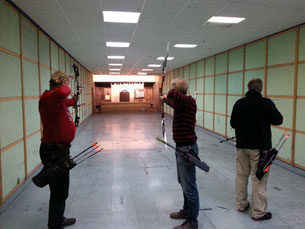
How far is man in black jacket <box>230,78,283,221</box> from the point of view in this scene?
249 centimetres

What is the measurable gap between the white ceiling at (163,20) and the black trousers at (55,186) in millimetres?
2278

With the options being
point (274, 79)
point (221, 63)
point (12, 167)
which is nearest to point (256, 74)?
point (274, 79)

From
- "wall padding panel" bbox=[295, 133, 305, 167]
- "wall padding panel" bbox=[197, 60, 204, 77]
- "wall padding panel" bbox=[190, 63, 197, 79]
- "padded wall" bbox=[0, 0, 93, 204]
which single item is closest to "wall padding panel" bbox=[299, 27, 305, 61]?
"wall padding panel" bbox=[295, 133, 305, 167]

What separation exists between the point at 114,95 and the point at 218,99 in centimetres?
1366

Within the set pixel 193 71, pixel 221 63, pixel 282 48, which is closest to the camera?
pixel 282 48

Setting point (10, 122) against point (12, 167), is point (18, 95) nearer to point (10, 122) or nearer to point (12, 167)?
point (10, 122)

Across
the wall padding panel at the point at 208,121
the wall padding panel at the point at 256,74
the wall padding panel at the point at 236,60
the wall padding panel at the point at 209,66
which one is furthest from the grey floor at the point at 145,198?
the wall padding panel at the point at 209,66

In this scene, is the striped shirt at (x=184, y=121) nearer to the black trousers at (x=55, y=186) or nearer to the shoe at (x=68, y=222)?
the black trousers at (x=55, y=186)

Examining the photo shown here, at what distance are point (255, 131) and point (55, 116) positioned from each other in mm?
2031

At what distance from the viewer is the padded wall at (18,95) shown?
2.93 meters

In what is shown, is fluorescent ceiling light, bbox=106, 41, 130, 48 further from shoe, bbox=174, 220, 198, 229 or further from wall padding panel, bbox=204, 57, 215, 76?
shoe, bbox=174, 220, 198, 229

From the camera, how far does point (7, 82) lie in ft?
9.91

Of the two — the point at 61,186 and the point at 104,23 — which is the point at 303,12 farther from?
the point at 61,186

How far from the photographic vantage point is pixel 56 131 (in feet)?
6.93
